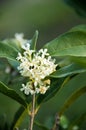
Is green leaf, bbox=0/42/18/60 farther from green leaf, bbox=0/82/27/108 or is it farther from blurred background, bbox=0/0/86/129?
blurred background, bbox=0/0/86/129

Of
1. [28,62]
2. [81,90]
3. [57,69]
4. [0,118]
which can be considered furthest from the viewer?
[0,118]

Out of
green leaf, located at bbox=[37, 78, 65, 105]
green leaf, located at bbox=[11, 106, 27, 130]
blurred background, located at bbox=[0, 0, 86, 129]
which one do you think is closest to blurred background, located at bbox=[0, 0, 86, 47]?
blurred background, located at bbox=[0, 0, 86, 129]

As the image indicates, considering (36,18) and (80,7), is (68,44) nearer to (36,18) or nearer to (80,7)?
(80,7)

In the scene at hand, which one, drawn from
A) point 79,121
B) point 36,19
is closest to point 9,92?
point 79,121

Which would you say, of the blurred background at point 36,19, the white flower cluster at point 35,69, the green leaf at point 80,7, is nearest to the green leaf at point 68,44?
the white flower cluster at point 35,69

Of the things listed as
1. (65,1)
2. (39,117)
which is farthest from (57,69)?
(39,117)

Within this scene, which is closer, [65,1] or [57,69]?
[57,69]

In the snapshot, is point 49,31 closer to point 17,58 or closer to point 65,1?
point 65,1
